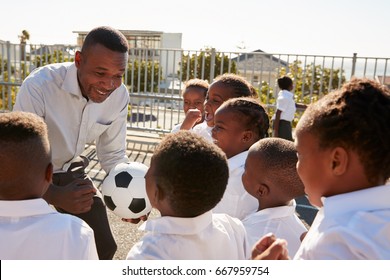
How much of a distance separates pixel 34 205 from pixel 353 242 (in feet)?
4.15

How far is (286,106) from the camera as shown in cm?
784

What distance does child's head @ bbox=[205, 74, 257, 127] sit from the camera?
3.73m

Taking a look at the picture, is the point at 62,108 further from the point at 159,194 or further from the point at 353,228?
the point at 353,228

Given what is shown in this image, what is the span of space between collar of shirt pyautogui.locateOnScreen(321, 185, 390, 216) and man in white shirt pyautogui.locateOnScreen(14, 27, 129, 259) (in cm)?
196

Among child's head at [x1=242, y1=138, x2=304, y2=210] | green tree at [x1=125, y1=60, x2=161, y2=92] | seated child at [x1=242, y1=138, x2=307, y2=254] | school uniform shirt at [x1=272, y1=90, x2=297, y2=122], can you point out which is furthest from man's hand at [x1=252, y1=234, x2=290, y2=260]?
green tree at [x1=125, y1=60, x2=161, y2=92]

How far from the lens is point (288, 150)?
2.40m

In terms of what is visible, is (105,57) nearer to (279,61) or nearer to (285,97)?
(285,97)

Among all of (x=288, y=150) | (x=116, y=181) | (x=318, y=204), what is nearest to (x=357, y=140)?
(x=318, y=204)

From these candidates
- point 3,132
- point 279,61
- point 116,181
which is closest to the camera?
point 3,132

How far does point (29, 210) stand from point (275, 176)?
128 centimetres

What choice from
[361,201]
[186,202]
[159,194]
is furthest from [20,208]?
[361,201]

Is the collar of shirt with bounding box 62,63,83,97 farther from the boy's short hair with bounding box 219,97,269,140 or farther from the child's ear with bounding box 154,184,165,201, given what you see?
the child's ear with bounding box 154,184,165,201

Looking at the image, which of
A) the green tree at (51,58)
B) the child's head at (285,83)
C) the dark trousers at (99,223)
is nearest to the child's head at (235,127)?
the dark trousers at (99,223)

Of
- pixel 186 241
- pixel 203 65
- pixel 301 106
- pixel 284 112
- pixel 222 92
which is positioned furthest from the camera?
pixel 203 65
